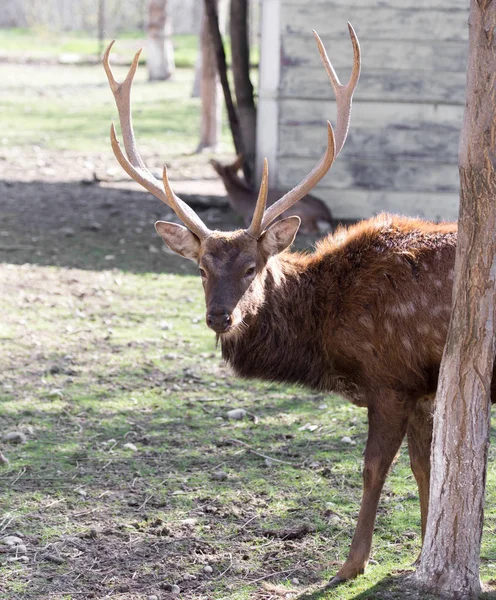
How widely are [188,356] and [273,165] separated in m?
4.33

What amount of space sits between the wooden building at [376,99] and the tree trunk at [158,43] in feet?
42.2

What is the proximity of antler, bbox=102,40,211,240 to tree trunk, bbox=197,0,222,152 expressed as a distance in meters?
9.97

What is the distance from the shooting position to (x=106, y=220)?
11180 millimetres

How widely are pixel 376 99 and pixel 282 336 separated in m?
6.55

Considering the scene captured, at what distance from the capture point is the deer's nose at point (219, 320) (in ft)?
14.0

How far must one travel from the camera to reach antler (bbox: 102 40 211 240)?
4.61 metres

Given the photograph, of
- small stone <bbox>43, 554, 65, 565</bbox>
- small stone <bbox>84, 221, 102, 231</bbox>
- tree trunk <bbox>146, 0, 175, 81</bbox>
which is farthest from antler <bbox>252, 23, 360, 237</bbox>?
tree trunk <bbox>146, 0, 175, 81</bbox>

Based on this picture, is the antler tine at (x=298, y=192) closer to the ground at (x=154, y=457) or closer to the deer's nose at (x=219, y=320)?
the deer's nose at (x=219, y=320)

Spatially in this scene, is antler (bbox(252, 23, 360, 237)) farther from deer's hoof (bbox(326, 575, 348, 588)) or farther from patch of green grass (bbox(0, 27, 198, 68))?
patch of green grass (bbox(0, 27, 198, 68))

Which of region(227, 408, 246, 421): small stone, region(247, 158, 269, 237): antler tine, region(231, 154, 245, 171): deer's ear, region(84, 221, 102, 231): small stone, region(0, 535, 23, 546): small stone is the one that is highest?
region(231, 154, 245, 171): deer's ear

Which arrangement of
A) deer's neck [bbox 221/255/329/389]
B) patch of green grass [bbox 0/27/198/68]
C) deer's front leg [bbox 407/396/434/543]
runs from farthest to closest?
1. patch of green grass [bbox 0/27/198/68]
2. deer's neck [bbox 221/255/329/389]
3. deer's front leg [bbox 407/396/434/543]

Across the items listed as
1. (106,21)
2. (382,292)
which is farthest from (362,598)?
(106,21)

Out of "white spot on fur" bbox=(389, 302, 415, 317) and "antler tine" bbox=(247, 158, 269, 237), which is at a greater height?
"antler tine" bbox=(247, 158, 269, 237)

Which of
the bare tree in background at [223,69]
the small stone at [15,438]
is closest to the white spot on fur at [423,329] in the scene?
the small stone at [15,438]
